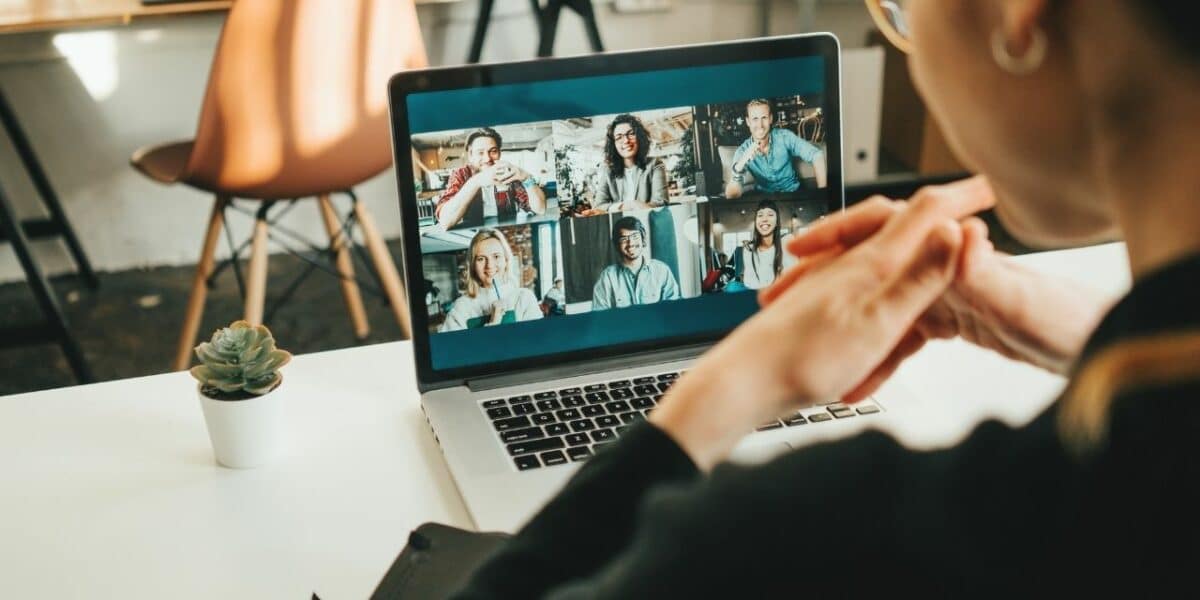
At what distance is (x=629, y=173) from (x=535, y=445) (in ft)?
0.88

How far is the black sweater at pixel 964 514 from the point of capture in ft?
1.09

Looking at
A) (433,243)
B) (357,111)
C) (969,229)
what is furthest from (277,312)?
(969,229)

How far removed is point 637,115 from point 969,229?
0.38 m

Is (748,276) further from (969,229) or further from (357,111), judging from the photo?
(357,111)

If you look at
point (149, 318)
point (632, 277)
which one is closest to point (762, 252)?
point (632, 277)

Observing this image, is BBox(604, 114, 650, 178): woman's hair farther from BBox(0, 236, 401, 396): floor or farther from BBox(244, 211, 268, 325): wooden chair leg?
BBox(0, 236, 401, 396): floor

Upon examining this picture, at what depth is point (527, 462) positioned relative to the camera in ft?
2.92

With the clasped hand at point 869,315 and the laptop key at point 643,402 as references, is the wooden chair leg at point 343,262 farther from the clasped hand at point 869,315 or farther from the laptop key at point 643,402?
the clasped hand at point 869,315

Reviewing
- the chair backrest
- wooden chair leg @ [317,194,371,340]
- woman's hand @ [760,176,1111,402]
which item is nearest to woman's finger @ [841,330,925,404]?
woman's hand @ [760,176,1111,402]

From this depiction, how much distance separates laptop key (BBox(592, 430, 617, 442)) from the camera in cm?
92

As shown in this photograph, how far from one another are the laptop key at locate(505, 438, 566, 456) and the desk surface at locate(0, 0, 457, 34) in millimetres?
1762

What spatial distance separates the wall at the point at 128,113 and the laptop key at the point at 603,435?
2.27 m

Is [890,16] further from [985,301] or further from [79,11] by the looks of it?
[79,11]

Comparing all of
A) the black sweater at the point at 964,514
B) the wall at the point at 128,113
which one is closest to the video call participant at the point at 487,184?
the black sweater at the point at 964,514
